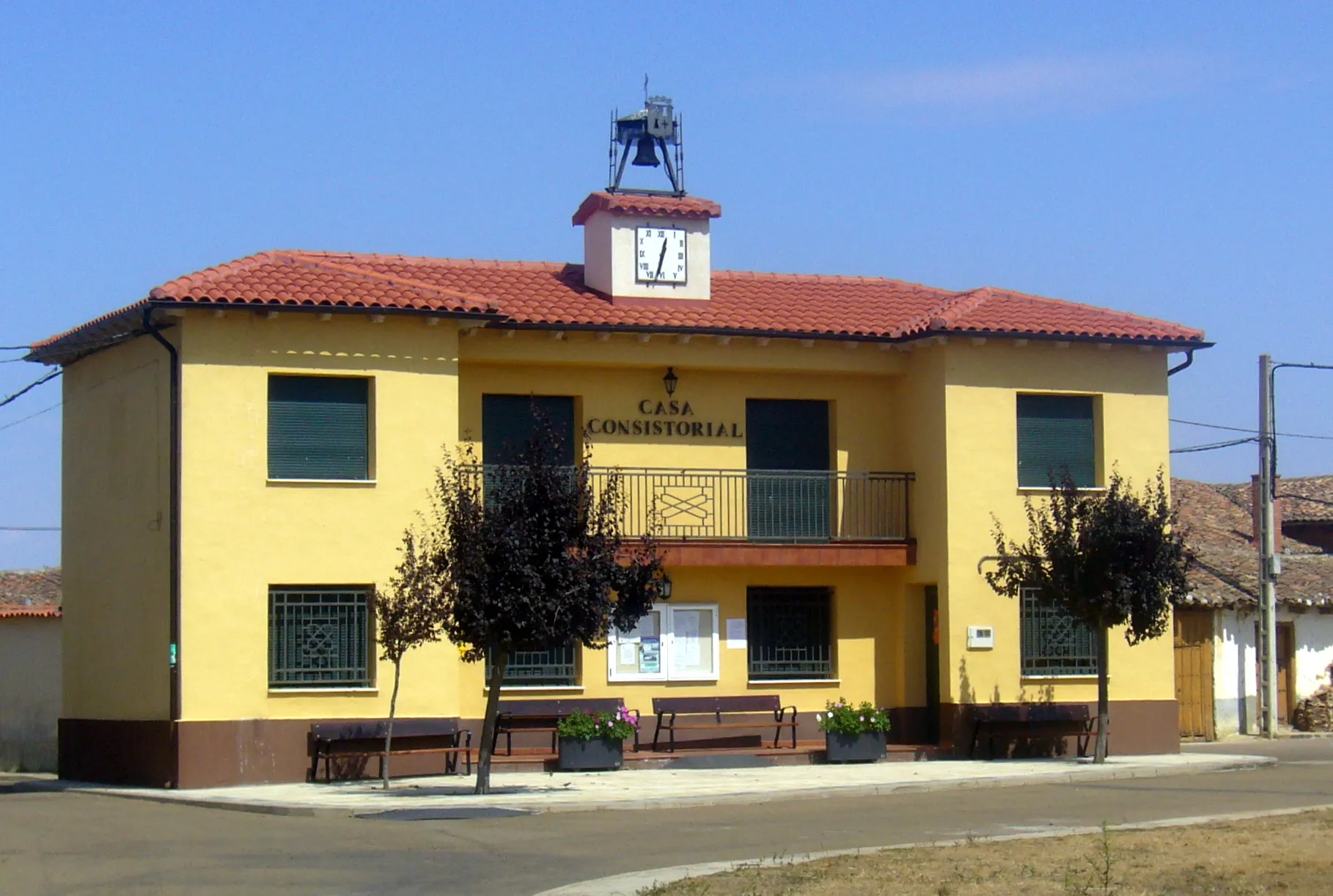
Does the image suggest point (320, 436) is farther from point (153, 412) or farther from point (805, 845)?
point (805, 845)

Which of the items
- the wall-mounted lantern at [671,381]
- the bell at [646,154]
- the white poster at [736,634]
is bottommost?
the white poster at [736,634]

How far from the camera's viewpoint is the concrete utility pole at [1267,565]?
29.4 m

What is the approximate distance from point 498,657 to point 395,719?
349 cm

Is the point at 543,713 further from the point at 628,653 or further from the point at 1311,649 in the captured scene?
the point at 1311,649

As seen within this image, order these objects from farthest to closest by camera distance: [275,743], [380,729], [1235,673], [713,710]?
[1235,673], [713,710], [380,729], [275,743]

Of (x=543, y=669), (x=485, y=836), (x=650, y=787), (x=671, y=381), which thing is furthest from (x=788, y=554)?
(x=485, y=836)

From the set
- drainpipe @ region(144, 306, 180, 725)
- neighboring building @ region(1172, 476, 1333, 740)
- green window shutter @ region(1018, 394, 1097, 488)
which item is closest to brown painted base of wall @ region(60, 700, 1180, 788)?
drainpipe @ region(144, 306, 180, 725)

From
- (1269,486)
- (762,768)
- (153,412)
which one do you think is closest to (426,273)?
(153,412)

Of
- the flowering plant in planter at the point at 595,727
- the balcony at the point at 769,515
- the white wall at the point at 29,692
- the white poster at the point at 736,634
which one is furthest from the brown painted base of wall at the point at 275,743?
the white wall at the point at 29,692

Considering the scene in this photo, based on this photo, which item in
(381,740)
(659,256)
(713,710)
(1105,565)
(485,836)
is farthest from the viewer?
(659,256)

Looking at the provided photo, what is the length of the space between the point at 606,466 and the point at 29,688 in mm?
11417

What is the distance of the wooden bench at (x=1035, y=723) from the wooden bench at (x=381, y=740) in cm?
717

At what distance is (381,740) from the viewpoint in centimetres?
2194

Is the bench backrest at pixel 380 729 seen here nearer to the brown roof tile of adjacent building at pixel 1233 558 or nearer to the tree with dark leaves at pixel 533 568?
the tree with dark leaves at pixel 533 568
